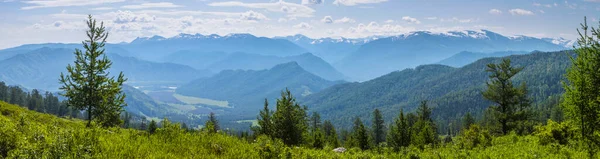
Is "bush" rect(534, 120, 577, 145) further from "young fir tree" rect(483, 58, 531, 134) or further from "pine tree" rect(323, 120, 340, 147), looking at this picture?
"young fir tree" rect(483, 58, 531, 134)

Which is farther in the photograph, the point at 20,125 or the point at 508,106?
the point at 508,106

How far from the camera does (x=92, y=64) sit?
23953 mm

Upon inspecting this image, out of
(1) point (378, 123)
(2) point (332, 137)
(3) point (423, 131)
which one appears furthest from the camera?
(1) point (378, 123)

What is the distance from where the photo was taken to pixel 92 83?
24.0 m

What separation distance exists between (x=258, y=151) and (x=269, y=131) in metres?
23.1

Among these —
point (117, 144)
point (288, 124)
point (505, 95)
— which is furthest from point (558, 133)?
point (505, 95)

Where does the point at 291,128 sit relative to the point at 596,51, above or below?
below

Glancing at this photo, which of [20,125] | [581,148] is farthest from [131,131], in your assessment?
[581,148]

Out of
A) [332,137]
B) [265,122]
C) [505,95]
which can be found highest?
[505,95]

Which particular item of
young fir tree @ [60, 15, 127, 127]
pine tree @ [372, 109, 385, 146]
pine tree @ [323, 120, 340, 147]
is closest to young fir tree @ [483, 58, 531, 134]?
pine tree @ [323, 120, 340, 147]

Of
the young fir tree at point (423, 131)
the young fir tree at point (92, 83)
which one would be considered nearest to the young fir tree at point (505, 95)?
the young fir tree at point (423, 131)

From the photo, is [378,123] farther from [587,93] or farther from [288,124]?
[587,93]

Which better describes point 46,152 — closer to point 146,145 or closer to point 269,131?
point 146,145

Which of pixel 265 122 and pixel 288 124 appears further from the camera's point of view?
pixel 265 122
